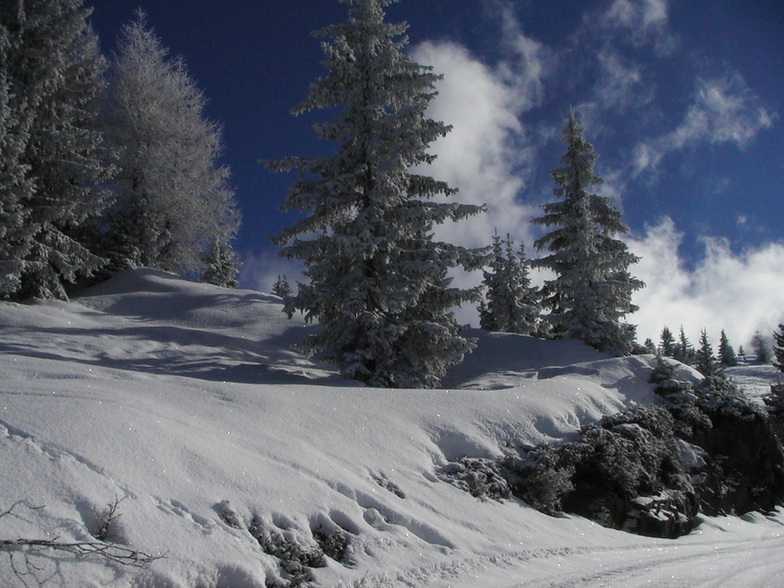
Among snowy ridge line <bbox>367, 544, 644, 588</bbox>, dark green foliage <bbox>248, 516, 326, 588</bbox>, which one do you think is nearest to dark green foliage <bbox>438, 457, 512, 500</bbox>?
snowy ridge line <bbox>367, 544, 644, 588</bbox>

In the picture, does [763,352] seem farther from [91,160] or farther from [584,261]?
[91,160]

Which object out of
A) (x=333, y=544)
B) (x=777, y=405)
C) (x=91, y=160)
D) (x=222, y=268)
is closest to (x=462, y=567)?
(x=333, y=544)

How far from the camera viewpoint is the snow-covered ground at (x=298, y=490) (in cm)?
457

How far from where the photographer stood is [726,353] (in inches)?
3612

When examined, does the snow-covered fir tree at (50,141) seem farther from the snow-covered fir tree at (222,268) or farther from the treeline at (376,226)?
the snow-covered fir tree at (222,268)

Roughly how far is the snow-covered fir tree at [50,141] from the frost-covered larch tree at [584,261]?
17629 mm

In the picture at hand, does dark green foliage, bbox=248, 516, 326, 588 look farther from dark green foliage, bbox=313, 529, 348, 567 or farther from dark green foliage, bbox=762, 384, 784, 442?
dark green foliage, bbox=762, 384, 784, 442

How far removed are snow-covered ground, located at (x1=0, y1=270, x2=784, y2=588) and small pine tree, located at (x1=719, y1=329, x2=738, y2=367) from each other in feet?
302

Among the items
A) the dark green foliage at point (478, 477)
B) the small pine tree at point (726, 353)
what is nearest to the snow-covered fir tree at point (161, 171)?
the dark green foliage at point (478, 477)

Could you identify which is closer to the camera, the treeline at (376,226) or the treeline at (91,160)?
the treeline at (376,226)

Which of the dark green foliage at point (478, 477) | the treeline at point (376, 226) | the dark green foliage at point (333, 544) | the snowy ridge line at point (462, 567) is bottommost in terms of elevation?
the snowy ridge line at point (462, 567)

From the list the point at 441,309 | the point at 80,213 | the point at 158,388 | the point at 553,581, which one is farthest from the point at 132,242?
the point at 553,581

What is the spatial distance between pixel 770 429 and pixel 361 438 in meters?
12.5

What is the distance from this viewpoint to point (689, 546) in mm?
8586
